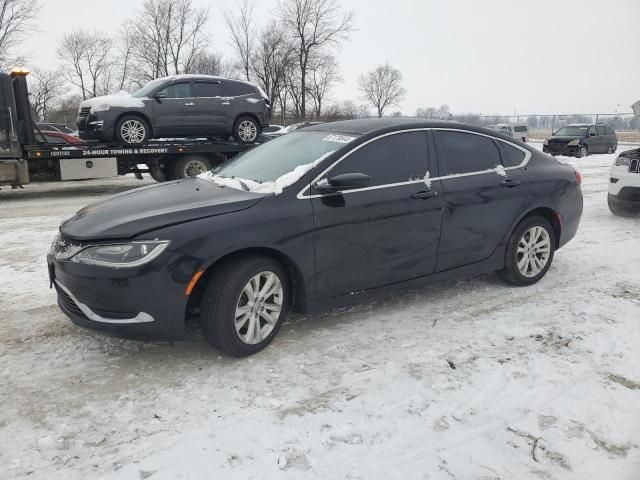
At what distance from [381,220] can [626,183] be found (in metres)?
5.89

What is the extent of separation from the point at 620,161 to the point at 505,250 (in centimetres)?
469

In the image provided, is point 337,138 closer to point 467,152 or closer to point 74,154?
point 467,152

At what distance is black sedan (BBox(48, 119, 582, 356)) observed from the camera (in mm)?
3078

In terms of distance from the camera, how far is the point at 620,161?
800 cm

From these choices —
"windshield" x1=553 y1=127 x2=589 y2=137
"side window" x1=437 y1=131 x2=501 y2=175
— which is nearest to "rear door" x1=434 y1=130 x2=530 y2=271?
"side window" x1=437 y1=131 x2=501 y2=175

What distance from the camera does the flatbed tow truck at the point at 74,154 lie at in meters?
10.1

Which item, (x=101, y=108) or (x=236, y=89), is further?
(x=236, y=89)

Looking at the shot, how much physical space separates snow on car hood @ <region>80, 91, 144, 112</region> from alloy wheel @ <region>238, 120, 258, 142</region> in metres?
2.40

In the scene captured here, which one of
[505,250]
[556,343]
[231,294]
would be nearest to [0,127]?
[231,294]

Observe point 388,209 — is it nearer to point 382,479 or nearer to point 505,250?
point 505,250

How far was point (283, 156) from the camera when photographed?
13.4 feet

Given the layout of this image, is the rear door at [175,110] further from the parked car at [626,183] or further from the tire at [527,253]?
the tire at [527,253]

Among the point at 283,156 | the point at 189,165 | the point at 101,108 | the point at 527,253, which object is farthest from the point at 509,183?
the point at 101,108

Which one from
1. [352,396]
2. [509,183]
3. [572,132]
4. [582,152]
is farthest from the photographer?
[572,132]
